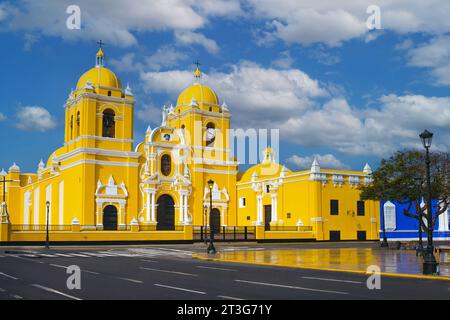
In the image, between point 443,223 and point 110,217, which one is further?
point 443,223

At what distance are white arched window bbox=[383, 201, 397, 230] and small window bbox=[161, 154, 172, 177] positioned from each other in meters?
22.2

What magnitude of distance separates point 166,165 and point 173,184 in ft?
7.12

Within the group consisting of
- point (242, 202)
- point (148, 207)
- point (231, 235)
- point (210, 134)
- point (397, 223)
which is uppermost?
point (210, 134)

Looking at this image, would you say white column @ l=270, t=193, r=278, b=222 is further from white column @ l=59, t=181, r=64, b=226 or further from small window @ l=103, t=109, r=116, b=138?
white column @ l=59, t=181, r=64, b=226

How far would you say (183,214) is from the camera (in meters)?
56.1

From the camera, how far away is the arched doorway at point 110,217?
2048 inches

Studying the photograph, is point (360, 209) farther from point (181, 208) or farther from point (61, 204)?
point (61, 204)

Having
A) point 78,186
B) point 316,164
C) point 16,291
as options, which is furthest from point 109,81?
point 16,291

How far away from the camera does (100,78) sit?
180 feet

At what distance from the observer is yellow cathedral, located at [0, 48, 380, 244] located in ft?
169

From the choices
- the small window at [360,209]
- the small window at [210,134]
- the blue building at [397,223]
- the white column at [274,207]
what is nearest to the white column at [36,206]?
the small window at [210,134]

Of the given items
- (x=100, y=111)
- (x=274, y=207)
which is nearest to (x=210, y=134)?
(x=274, y=207)

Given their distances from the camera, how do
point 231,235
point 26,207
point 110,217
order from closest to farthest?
1. point 231,235
2. point 110,217
3. point 26,207

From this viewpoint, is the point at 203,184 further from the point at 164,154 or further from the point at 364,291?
the point at 364,291
